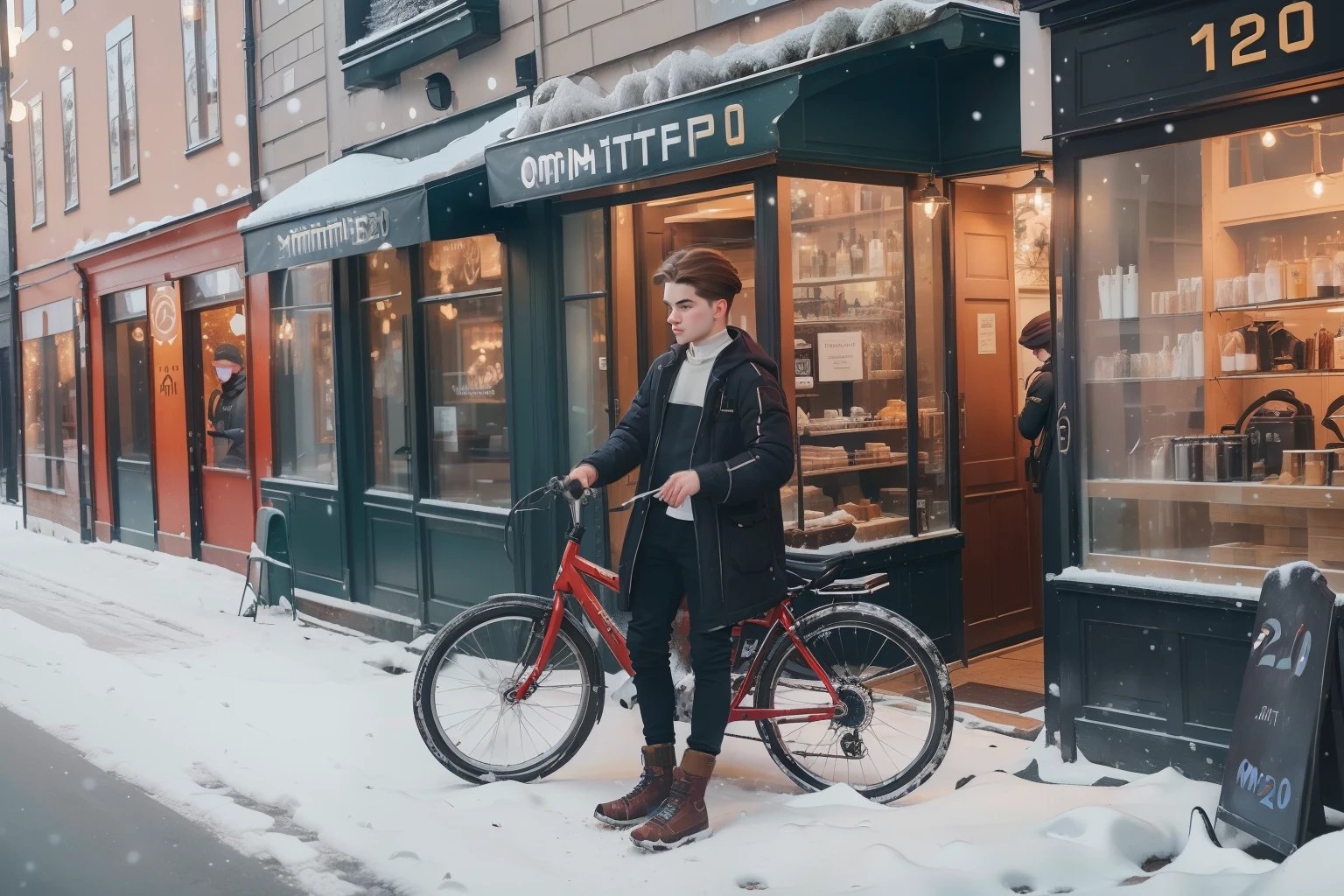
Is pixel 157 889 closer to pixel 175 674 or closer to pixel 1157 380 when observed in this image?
pixel 175 674

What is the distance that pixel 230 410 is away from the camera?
1209cm

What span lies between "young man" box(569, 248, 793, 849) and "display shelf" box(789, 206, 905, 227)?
1.80 metres

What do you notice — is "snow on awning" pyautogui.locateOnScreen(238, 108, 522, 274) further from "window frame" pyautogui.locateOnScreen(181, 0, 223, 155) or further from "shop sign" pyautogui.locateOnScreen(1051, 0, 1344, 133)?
"shop sign" pyautogui.locateOnScreen(1051, 0, 1344, 133)

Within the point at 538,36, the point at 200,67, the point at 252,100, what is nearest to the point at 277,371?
the point at 252,100

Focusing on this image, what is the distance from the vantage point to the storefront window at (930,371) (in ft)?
22.5

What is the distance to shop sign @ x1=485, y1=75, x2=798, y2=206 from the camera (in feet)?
18.4

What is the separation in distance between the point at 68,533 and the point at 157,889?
13521 mm

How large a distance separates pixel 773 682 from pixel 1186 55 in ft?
8.89

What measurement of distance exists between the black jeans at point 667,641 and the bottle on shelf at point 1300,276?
8.66 feet

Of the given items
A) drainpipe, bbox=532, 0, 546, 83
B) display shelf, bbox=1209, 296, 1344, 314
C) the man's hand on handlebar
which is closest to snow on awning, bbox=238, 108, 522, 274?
drainpipe, bbox=532, 0, 546, 83

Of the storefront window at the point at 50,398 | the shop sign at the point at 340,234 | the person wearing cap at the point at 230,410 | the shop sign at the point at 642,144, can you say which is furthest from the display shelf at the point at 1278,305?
the storefront window at the point at 50,398

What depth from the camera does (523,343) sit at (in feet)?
26.0

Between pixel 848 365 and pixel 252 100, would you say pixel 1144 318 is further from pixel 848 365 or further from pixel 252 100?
pixel 252 100

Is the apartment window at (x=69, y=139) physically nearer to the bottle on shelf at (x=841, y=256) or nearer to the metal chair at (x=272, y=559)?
the metal chair at (x=272, y=559)
